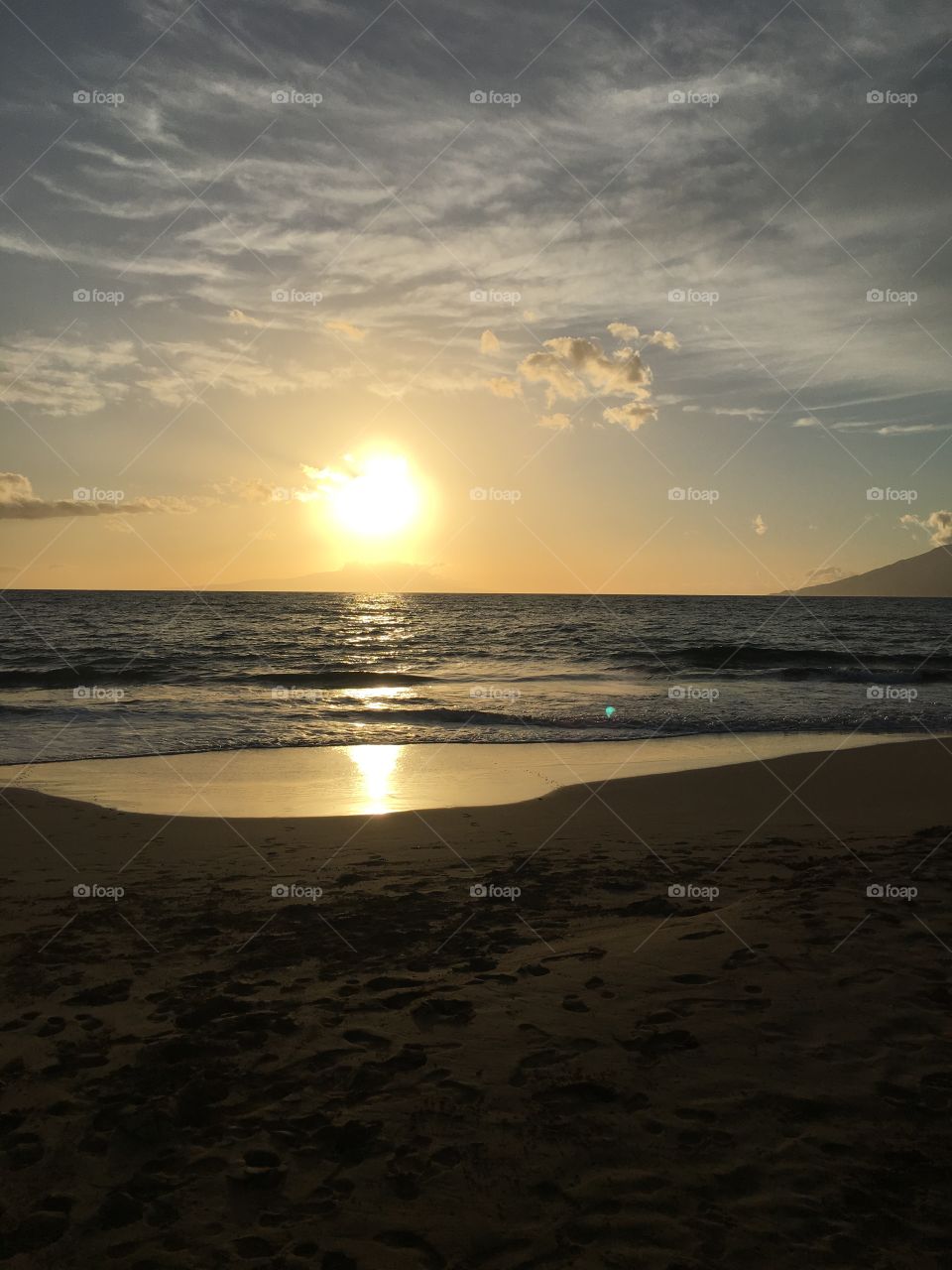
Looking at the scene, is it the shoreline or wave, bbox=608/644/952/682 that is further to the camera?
wave, bbox=608/644/952/682

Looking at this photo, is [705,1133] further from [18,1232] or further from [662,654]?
[662,654]

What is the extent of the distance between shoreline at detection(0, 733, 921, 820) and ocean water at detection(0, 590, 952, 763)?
3.87 feet

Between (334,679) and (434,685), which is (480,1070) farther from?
(334,679)

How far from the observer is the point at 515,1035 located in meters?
4.62

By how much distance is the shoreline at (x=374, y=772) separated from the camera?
11664 millimetres

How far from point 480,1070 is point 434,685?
26.5 metres

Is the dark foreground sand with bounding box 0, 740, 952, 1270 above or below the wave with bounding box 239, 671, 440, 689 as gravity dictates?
below

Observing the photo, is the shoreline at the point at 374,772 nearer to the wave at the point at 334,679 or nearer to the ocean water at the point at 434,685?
the ocean water at the point at 434,685

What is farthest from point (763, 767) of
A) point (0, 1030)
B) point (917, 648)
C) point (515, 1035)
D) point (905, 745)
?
point (917, 648)

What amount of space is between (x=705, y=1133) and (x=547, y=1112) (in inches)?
29.1

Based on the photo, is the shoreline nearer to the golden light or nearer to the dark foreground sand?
the golden light

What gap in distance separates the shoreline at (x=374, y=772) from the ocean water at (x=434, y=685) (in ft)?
3.87

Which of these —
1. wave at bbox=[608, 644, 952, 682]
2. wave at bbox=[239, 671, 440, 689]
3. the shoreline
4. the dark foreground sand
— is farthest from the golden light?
wave at bbox=[608, 644, 952, 682]

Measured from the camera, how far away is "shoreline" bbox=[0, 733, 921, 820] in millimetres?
11664
